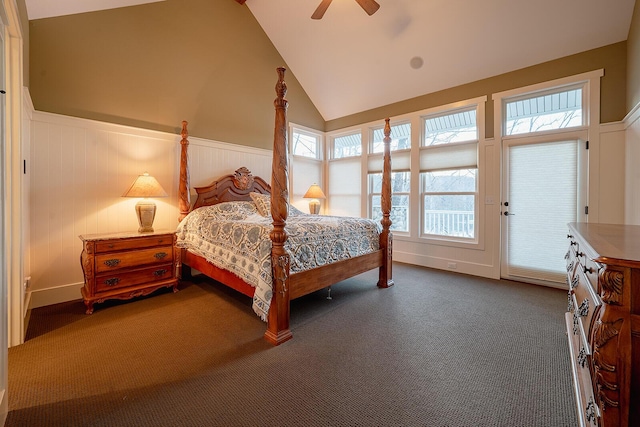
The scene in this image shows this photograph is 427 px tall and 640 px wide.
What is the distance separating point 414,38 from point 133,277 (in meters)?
4.65

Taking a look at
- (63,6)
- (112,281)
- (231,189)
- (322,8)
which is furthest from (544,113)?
(63,6)

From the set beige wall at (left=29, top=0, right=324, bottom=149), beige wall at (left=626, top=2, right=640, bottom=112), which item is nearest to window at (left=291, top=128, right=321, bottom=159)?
beige wall at (left=29, top=0, right=324, bottom=149)

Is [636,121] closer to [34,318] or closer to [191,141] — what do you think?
[191,141]

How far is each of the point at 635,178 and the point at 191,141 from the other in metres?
5.11

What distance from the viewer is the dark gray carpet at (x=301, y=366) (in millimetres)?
1401

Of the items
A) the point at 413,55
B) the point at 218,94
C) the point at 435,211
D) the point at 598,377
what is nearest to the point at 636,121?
the point at 435,211

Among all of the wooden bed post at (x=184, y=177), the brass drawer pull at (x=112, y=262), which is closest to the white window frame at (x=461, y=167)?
the wooden bed post at (x=184, y=177)

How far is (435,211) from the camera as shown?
14.5 feet

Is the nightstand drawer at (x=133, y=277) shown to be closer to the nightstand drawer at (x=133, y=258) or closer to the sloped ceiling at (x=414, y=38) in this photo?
the nightstand drawer at (x=133, y=258)

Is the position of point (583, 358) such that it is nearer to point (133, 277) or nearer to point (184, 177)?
point (133, 277)

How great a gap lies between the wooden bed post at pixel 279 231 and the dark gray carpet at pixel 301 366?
171 millimetres

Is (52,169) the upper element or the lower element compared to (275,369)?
upper

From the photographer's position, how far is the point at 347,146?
563 centimetres

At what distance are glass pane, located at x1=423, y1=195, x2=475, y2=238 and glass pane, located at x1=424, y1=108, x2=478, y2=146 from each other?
2.95ft
